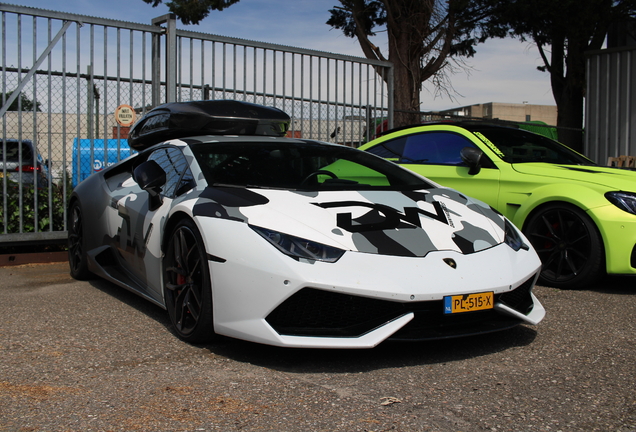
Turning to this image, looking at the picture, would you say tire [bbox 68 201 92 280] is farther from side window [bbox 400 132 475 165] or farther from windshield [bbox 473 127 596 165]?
windshield [bbox 473 127 596 165]

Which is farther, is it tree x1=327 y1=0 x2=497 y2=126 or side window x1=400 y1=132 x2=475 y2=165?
tree x1=327 y1=0 x2=497 y2=126

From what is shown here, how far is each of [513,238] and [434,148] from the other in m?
2.63

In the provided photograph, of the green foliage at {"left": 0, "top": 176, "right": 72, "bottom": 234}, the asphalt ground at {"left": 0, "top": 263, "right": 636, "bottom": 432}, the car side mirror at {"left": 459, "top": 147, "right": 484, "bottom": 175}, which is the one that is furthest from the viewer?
the green foliage at {"left": 0, "top": 176, "right": 72, "bottom": 234}

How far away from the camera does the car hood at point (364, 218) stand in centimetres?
336

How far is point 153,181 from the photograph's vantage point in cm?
424

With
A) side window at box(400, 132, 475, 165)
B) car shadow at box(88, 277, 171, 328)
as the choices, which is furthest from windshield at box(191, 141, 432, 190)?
side window at box(400, 132, 475, 165)

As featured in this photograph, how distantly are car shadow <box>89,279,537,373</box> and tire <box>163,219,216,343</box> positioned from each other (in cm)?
14

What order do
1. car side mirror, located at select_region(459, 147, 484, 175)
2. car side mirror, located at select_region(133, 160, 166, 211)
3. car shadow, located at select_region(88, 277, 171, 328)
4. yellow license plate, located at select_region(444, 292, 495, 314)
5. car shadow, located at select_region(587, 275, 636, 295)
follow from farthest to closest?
1. car side mirror, located at select_region(459, 147, 484, 175)
2. car shadow, located at select_region(587, 275, 636, 295)
3. car shadow, located at select_region(88, 277, 171, 328)
4. car side mirror, located at select_region(133, 160, 166, 211)
5. yellow license plate, located at select_region(444, 292, 495, 314)

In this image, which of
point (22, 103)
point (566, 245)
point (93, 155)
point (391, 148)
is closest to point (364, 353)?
point (566, 245)

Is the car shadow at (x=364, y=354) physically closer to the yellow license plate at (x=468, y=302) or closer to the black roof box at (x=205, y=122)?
the yellow license plate at (x=468, y=302)

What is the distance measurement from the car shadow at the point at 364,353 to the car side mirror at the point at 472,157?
2.22m

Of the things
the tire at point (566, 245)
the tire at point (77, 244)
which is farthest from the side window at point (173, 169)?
the tire at point (566, 245)

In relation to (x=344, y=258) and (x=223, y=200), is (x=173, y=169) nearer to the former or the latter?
(x=223, y=200)

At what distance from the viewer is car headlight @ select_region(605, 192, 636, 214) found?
5012 millimetres
